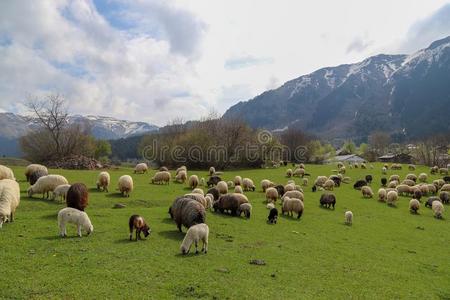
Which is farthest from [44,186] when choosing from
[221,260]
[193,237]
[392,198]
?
[392,198]

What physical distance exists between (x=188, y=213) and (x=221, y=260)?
4696 millimetres

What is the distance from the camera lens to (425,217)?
128 ft

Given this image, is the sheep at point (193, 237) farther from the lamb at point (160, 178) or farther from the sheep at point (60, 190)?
the lamb at point (160, 178)

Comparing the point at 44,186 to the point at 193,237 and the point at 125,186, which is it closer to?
the point at 125,186

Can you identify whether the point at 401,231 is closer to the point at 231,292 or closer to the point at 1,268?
the point at 231,292

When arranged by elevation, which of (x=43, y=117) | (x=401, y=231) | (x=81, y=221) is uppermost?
(x=43, y=117)

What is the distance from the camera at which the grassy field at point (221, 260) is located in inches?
503

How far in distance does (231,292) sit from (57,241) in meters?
8.66

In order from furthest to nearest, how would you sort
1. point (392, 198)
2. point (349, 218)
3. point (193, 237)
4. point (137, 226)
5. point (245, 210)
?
point (392, 198) → point (349, 218) → point (245, 210) → point (137, 226) → point (193, 237)

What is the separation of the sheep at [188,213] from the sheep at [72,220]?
4934 millimetres

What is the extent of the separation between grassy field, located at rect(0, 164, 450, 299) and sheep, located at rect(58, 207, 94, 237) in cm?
46

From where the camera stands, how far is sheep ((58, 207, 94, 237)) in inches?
702

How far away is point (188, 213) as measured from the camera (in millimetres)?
20641

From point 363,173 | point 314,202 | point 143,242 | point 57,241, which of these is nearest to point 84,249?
point 57,241
